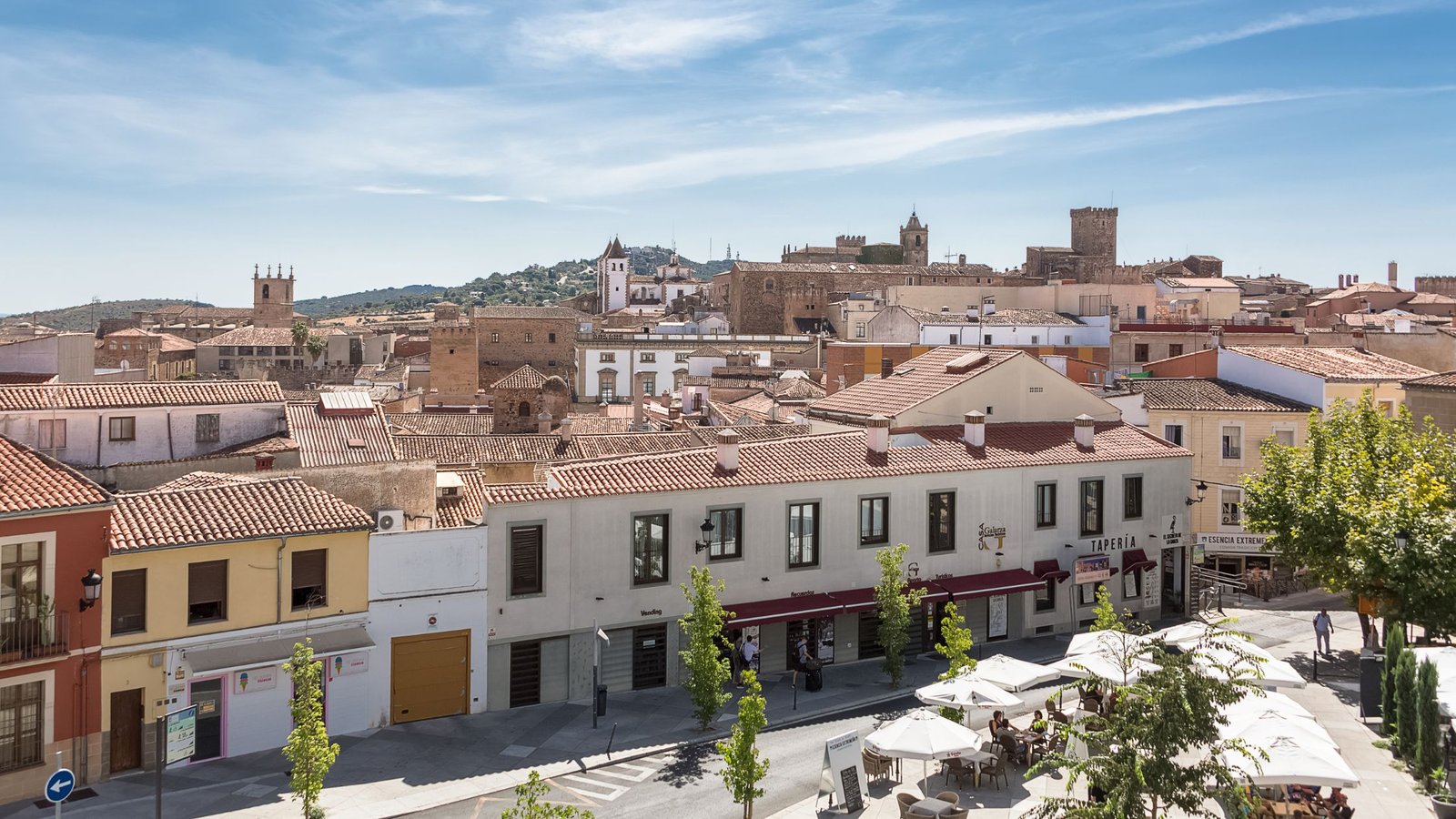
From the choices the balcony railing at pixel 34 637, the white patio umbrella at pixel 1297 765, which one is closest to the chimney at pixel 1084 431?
the white patio umbrella at pixel 1297 765

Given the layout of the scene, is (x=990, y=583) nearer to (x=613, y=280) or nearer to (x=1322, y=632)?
(x=1322, y=632)

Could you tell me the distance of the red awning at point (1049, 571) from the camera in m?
29.8

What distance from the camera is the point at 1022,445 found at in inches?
1224

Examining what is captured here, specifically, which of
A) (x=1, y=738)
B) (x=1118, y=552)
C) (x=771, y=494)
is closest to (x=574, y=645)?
(x=771, y=494)

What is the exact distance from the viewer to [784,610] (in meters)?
25.7

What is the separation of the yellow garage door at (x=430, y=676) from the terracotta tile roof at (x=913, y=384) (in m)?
13.9

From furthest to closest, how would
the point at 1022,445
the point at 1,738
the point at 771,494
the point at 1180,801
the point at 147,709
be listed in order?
1. the point at 1022,445
2. the point at 771,494
3. the point at 147,709
4. the point at 1,738
5. the point at 1180,801

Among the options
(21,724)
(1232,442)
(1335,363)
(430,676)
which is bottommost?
(430,676)

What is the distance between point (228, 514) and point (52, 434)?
18.5 feet

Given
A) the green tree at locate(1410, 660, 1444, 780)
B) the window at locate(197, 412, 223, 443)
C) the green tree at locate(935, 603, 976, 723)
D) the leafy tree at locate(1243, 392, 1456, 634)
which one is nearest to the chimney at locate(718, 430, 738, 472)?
the green tree at locate(935, 603, 976, 723)

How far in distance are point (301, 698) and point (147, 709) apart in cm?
619

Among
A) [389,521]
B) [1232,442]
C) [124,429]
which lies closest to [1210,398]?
[1232,442]

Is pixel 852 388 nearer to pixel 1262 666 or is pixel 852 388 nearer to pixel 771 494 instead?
pixel 771 494

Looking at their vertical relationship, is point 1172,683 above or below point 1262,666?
above
